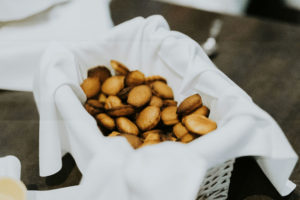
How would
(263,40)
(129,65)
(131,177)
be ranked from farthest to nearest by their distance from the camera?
(263,40) < (129,65) < (131,177)

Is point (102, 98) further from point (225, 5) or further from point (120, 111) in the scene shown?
point (225, 5)

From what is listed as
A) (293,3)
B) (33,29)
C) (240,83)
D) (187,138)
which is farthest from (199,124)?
(293,3)

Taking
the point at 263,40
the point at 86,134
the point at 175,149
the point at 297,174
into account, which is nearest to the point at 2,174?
the point at 86,134

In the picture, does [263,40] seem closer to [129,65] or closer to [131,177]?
[129,65]

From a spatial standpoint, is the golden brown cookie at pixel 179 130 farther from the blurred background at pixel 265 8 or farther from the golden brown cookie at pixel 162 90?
the blurred background at pixel 265 8

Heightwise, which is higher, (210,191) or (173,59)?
(173,59)

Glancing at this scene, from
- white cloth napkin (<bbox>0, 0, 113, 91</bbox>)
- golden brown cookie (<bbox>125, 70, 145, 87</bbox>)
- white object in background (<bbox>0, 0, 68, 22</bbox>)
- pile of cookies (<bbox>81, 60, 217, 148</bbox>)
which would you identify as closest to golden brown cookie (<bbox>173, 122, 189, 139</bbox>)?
pile of cookies (<bbox>81, 60, 217, 148</bbox>)

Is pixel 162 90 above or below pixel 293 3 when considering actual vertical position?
below
